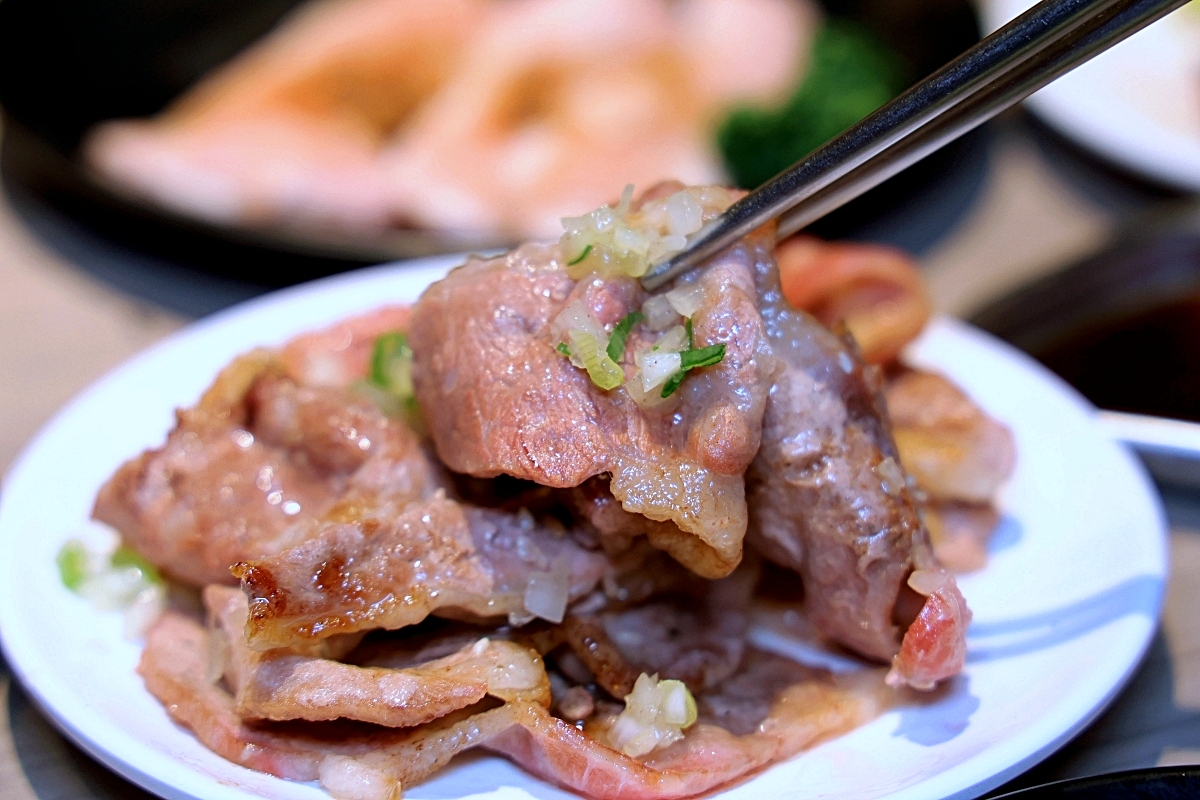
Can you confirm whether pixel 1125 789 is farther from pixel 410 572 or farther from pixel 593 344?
pixel 410 572

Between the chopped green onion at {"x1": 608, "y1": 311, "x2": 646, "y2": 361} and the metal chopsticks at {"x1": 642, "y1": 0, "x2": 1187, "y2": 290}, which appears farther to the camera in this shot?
the chopped green onion at {"x1": 608, "y1": 311, "x2": 646, "y2": 361}

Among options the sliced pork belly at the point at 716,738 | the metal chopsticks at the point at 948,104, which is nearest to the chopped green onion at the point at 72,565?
the sliced pork belly at the point at 716,738

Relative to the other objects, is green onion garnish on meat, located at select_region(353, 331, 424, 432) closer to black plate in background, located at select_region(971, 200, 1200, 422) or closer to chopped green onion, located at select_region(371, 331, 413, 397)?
chopped green onion, located at select_region(371, 331, 413, 397)

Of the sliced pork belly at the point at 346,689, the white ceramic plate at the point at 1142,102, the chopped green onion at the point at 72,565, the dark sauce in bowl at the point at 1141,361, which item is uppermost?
the white ceramic plate at the point at 1142,102

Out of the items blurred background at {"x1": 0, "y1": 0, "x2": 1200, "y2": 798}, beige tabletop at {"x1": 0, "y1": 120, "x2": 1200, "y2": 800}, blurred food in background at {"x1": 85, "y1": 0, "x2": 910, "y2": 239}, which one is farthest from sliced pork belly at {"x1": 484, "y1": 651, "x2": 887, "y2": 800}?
blurred food in background at {"x1": 85, "y1": 0, "x2": 910, "y2": 239}

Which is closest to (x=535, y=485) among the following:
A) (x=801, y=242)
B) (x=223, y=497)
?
(x=223, y=497)

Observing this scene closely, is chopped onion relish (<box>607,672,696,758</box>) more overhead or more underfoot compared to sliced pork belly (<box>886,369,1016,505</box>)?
more underfoot

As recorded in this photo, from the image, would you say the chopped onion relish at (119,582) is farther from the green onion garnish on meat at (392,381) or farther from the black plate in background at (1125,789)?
the black plate in background at (1125,789)
